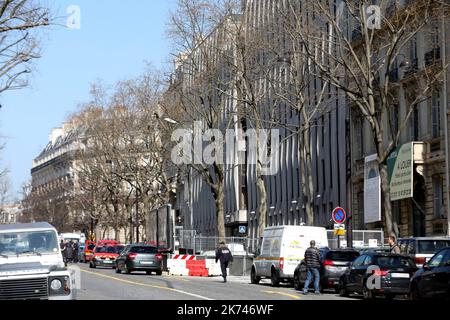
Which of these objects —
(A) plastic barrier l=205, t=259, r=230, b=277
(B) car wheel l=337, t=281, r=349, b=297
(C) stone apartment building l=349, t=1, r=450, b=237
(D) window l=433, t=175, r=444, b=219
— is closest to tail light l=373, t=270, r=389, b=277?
(B) car wheel l=337, t=281, r=349, b=297

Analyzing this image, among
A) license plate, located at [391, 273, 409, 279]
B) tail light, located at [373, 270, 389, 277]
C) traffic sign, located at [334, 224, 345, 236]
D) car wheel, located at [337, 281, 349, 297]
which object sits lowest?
car wheel, located at [337, 281, 349, 297]

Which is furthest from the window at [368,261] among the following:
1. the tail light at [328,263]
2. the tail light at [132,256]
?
the tail light at [132,256]

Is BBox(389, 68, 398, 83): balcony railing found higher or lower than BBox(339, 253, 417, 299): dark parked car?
higher

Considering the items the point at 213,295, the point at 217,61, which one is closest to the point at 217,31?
the point at 217,61

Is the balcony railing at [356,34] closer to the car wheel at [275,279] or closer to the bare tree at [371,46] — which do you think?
the bare tree at [371,46]

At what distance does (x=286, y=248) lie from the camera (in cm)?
3903

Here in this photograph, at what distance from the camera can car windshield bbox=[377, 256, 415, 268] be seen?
30031mm

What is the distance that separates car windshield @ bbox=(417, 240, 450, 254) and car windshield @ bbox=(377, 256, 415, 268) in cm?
249

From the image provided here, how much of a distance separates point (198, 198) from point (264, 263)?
2815 inches

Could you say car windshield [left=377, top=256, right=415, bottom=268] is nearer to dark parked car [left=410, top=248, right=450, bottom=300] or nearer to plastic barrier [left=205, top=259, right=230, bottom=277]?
dark parked car [left=410, top=248, right=450, bottom=300]

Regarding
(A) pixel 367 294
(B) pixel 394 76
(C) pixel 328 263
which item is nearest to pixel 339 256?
(C) pixel 328 263

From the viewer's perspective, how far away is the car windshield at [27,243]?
70.5 feet
